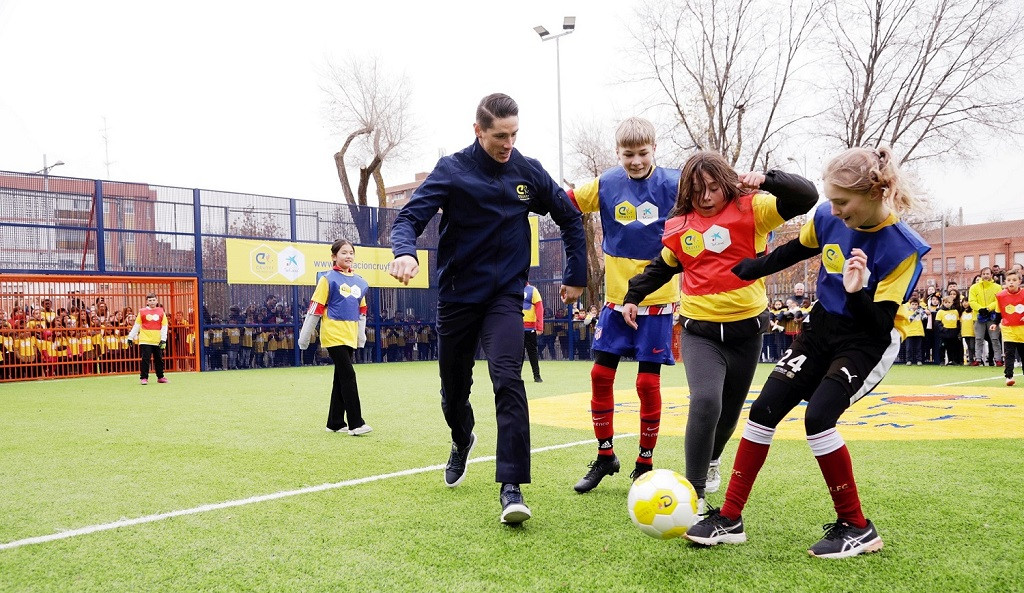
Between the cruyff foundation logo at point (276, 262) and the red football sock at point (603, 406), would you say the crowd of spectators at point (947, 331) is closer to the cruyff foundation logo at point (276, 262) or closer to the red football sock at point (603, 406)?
the cruyff foundation logo at point (276, 262)

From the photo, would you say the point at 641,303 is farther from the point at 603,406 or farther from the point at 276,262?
the point at 276,262

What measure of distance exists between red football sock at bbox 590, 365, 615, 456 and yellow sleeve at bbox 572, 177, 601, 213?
102 cm

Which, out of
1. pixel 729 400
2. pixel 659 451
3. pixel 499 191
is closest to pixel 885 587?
pixel 729 400

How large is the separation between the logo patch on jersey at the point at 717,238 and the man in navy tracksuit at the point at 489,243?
772mm

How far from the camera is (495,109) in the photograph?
4.05m

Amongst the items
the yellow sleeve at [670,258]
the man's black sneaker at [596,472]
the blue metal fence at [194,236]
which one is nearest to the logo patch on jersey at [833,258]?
the yellow sleeve at [670,258]

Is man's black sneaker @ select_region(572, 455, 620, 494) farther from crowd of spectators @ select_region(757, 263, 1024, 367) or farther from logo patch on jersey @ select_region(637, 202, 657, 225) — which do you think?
crowd of spectators @ select_region(757, 263, 1024, 367)

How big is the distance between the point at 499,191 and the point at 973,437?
4.65 meters

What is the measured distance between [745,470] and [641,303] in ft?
4.54

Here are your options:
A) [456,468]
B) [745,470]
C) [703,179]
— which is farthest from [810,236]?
[456,468]

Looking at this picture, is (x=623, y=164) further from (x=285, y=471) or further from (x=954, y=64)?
(x=954, y=64)

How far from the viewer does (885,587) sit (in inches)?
108

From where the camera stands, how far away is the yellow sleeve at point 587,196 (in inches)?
189

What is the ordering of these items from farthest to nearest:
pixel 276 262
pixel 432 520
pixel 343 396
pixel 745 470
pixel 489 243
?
pixel 276 262 < pixel 343 396 < pixel 489 243 < pixel 432 520 < pixel 745 470
